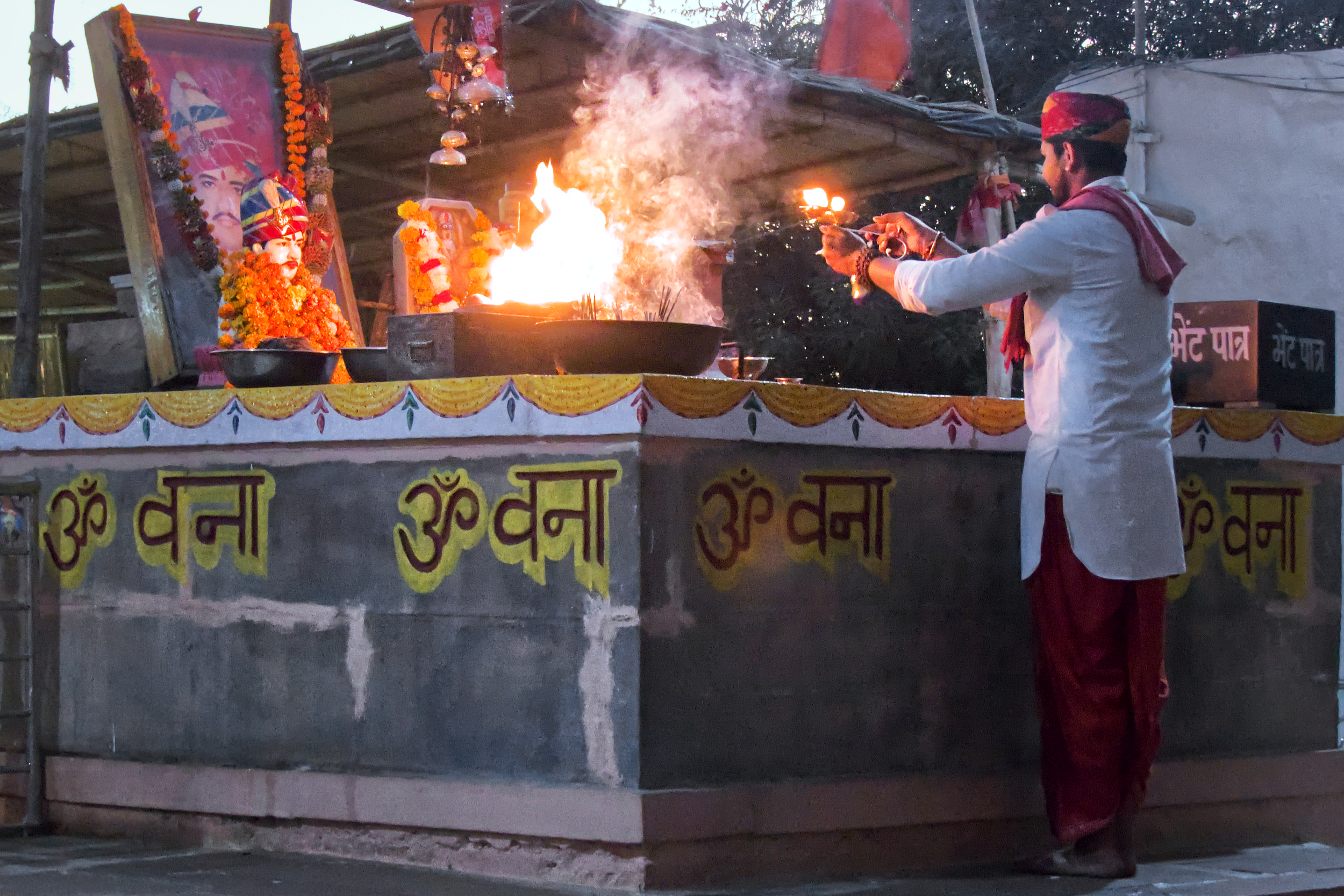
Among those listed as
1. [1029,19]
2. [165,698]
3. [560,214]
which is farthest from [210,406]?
[1029,19]

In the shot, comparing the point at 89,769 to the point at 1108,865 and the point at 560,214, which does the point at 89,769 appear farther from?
the point at 1108,865

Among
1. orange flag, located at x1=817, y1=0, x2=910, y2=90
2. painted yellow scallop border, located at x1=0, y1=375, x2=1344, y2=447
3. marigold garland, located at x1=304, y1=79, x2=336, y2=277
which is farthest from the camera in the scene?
orange flag, located at x1=817, y1=0, x2=910, y2=90

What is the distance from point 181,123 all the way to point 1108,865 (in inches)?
210

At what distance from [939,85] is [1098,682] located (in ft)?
59.2

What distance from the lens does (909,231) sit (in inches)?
180

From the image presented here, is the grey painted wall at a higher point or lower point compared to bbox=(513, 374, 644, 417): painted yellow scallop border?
lower

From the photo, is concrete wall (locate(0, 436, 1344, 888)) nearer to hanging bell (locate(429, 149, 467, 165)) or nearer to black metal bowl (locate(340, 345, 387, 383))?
black metal bowl (locate(340, 345, 387, 383))

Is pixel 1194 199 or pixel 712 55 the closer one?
pixel 712 55

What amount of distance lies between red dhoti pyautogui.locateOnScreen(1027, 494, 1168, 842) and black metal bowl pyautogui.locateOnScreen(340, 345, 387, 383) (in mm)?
2128

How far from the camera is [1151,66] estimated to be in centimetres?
1317

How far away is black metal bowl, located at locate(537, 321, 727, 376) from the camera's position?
13.9 feet

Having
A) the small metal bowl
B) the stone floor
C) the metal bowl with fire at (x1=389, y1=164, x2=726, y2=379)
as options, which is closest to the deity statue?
the metal bowl with fire at (x1=389, y1=164, x2=726, y2=379)

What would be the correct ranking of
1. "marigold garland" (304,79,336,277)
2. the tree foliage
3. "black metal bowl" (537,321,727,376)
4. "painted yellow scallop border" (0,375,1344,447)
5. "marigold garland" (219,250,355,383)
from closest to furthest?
"painted yellow scallop border" (0,375,1344,447) < "black metal bowl" (537,321,727,376) < "marigold garland" (219,250,355,383) < "marigold garland" (304,79,336,277) < the tree foliage

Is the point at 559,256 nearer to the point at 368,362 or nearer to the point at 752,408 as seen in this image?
the point at 368,362
